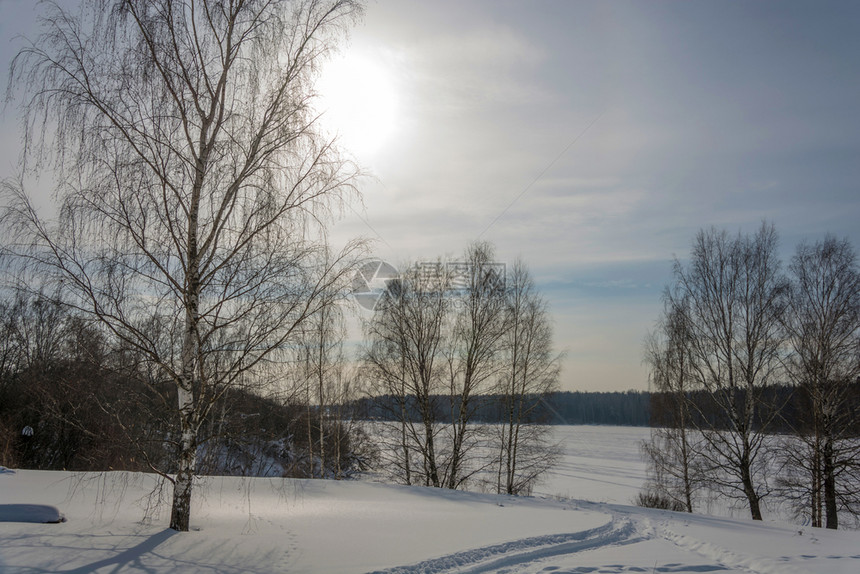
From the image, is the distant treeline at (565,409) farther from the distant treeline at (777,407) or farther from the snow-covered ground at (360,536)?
the snow-covered ground at (360,536)

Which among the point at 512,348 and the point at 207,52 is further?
the point at 512,348

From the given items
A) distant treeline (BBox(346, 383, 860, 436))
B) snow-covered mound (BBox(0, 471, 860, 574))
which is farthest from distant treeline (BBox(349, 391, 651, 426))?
snow-covered mound (BBox(0, 471, 860, 574))

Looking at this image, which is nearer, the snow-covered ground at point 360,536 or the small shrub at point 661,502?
the snow-covered ground at point 360,536

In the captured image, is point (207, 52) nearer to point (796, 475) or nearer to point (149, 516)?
point (149, 516)

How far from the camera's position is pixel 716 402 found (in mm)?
16438

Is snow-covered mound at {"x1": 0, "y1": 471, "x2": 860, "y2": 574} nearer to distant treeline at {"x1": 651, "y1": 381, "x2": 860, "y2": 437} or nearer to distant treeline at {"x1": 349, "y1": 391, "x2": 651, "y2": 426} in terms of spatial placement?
distant treeline at {"x1": 651, "y1": 381, "x2": 860, "y2": 437}

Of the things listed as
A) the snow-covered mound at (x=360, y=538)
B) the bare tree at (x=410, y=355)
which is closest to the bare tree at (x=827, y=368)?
the snow-covered mound at (x=360, y=538)

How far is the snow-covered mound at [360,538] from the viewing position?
18.4 ft

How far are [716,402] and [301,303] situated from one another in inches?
601

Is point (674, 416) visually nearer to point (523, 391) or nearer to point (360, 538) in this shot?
point (523, 391)

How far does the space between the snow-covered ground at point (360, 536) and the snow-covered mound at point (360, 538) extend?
Result: 0.02 metres

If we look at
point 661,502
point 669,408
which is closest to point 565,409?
point 669,408

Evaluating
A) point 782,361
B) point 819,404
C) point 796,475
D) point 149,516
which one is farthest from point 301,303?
point 796,475

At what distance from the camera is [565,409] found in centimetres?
9138
